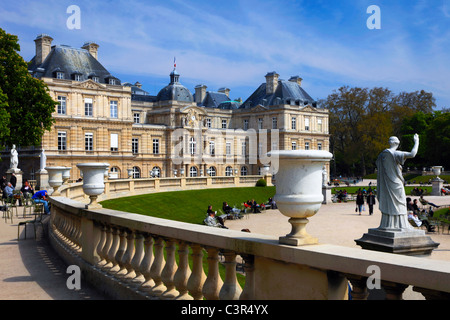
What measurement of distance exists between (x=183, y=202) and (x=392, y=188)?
69.2 feet

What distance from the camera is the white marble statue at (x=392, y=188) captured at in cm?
1048

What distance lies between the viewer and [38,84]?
110ft

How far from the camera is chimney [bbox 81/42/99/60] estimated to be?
5634 cm

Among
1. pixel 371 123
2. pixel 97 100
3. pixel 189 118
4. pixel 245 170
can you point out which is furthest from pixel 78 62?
pixel 371 123

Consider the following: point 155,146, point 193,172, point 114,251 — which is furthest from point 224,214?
point 193,172

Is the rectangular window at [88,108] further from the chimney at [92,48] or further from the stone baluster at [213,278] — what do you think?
the stone baluster at [213,278]

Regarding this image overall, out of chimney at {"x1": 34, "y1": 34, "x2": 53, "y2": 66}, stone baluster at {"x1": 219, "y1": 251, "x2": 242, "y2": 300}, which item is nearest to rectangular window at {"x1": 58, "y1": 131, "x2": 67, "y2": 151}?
chimney at {"x1": 34, "y1": 34, "x2": 53, "y2": 66}

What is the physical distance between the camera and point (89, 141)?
2039 inches

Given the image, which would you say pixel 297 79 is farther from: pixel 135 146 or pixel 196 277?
pixel 196 277

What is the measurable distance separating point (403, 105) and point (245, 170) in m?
36.9

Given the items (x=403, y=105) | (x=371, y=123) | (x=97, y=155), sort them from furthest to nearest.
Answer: (x=403, y=105) < (x=371, y=123) < (x=97, y=155)

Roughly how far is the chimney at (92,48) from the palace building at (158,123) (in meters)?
0.12

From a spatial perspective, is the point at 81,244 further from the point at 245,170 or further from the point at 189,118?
the point at 245,170

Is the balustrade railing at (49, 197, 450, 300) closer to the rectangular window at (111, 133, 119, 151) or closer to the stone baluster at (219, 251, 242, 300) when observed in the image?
the stone baluster at (219, 251, 242, 300)
